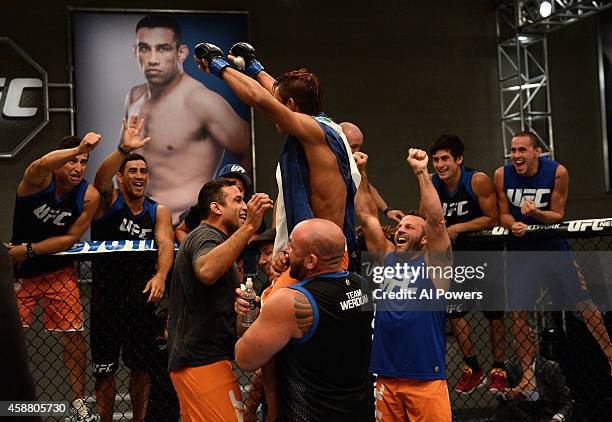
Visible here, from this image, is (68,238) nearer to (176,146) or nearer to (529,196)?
(529,196)

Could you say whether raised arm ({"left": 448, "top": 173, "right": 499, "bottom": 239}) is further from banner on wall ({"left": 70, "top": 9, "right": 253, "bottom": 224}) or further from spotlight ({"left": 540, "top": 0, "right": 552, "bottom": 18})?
spotlight ({"left": 540, "top": 0, "right": 552, "bottom": 18})

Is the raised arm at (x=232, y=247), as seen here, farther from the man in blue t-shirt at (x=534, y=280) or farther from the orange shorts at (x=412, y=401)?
the man in blue t-shirt at (x=534, y=280)

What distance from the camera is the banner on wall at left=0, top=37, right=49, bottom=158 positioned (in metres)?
8.95

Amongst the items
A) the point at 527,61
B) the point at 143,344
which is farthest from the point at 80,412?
the point at 527,61

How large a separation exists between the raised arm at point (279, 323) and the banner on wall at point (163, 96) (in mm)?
6422

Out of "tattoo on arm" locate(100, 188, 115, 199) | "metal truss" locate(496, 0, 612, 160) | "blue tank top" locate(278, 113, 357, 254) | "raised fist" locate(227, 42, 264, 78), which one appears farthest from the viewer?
"metal truss" locate(496, 0, 612, 160)

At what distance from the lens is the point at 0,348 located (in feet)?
3.88

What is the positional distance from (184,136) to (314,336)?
675 centimetres

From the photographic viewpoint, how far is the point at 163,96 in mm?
9219

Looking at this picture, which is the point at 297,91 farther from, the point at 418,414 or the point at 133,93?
the point at 133,93

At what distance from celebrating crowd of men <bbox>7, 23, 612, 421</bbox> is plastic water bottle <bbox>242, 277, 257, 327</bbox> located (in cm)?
4

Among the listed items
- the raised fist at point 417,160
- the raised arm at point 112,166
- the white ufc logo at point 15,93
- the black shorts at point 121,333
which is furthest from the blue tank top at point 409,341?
the white ufc logo at point 15,93

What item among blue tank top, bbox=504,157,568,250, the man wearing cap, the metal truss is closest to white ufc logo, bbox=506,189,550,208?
blue tank top, bbox=504,157,568,250

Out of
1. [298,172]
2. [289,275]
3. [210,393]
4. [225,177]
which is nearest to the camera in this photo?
[289,275]
